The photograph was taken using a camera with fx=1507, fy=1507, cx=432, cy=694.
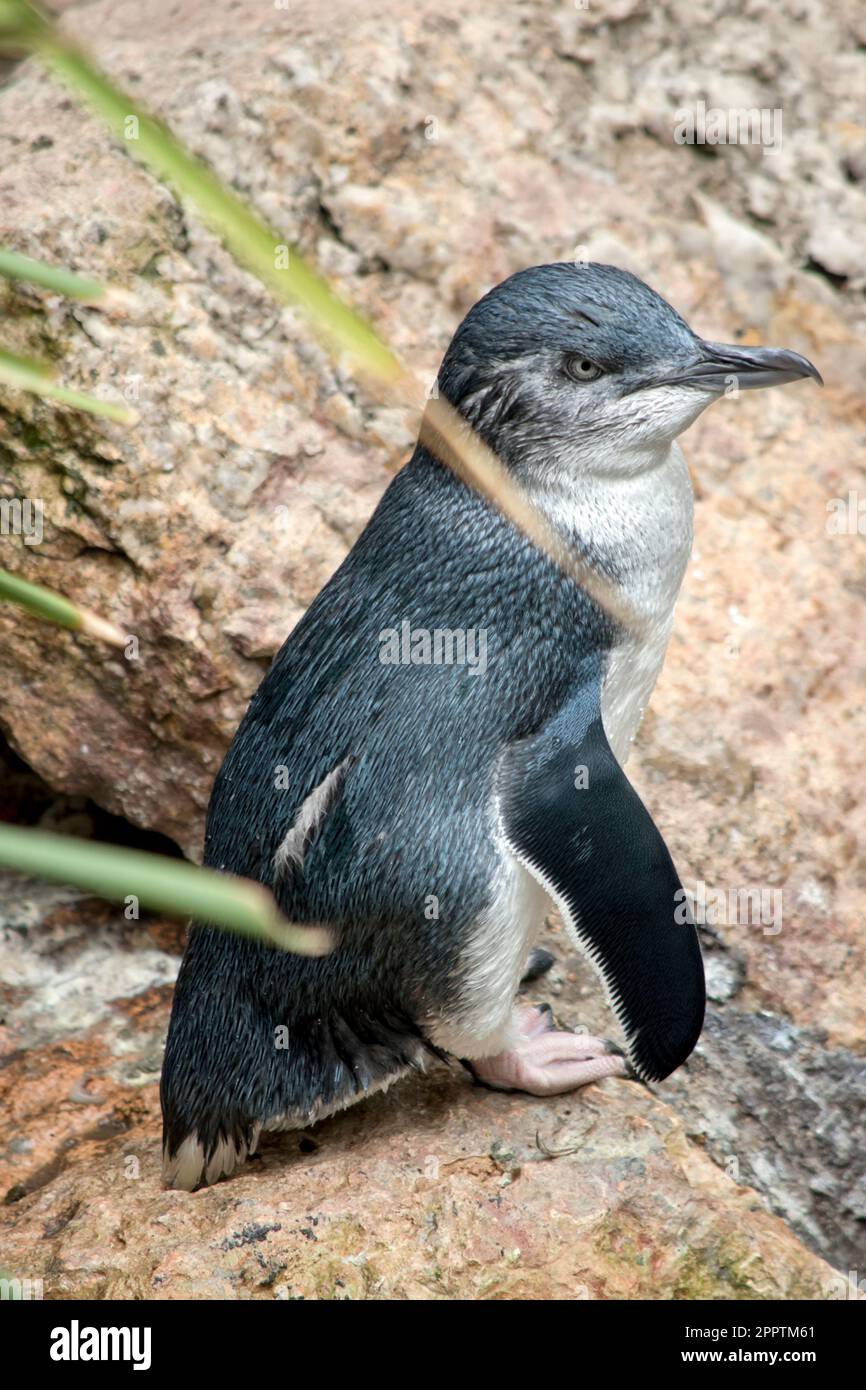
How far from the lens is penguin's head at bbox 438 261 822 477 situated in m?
2.19

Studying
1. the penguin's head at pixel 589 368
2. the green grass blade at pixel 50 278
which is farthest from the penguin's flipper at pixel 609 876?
the green grass blade at pixel 50 278

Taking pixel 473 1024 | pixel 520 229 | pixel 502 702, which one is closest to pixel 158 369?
pixel 520 229

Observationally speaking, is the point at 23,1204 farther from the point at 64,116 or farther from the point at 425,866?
the point at 64,116

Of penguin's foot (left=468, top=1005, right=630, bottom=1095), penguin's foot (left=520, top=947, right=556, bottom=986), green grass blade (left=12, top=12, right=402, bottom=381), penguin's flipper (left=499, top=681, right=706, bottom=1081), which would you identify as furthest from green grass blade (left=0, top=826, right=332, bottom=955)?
penguin's foot (left=520, top=947, right=556, bottom=986)

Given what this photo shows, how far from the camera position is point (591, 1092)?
2.46 m

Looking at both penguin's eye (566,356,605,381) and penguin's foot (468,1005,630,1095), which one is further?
penguin's foot (468,1005,630,1095)

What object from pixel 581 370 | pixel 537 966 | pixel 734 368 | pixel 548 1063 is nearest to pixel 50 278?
pixel 581 370

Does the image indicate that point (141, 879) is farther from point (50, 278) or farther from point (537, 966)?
point (537, 966)

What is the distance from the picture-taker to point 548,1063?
2.46m

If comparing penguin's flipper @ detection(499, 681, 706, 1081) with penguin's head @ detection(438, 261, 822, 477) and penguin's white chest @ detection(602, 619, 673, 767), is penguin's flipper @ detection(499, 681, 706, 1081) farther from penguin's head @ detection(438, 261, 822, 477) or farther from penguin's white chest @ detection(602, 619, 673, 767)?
penguin's head @ detection(438, 261, 822, 477)

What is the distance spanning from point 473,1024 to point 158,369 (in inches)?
62.3

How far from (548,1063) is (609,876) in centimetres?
44

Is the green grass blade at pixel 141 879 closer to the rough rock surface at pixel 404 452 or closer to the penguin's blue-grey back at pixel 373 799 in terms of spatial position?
the penguin's blue-grey back at pixel 373 799

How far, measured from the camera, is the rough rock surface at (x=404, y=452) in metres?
2.72
